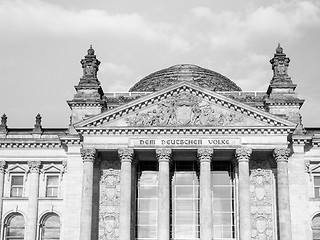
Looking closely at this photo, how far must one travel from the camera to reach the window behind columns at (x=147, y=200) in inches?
2023

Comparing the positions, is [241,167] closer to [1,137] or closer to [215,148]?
[215,148]

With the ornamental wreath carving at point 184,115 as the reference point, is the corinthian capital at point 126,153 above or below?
below

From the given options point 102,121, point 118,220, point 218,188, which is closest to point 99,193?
point 118,220

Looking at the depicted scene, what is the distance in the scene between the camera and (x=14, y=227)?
2089 inches

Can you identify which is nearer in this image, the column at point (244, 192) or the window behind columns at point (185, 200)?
the column at point (244, 192)

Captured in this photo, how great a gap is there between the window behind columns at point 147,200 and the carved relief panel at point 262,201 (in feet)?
26.2

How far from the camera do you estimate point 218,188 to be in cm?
5219

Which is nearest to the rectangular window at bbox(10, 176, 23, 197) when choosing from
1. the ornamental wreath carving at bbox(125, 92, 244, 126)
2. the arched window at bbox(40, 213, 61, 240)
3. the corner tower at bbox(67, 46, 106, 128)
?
the arched window at bbox(40, 213, 61, 240)

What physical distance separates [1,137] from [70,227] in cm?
1067

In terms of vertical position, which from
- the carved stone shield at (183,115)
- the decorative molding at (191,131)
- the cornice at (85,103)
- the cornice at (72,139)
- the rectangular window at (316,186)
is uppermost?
the cornice at (85,103)

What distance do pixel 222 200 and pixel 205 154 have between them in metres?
4.82

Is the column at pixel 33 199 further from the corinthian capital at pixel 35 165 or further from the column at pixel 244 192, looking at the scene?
the column at pixel 244 192

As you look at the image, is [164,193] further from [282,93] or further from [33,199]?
[282,93]

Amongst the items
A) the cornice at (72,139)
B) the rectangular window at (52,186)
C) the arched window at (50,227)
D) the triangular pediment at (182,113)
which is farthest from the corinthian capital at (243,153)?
the arched window at (50,227)
